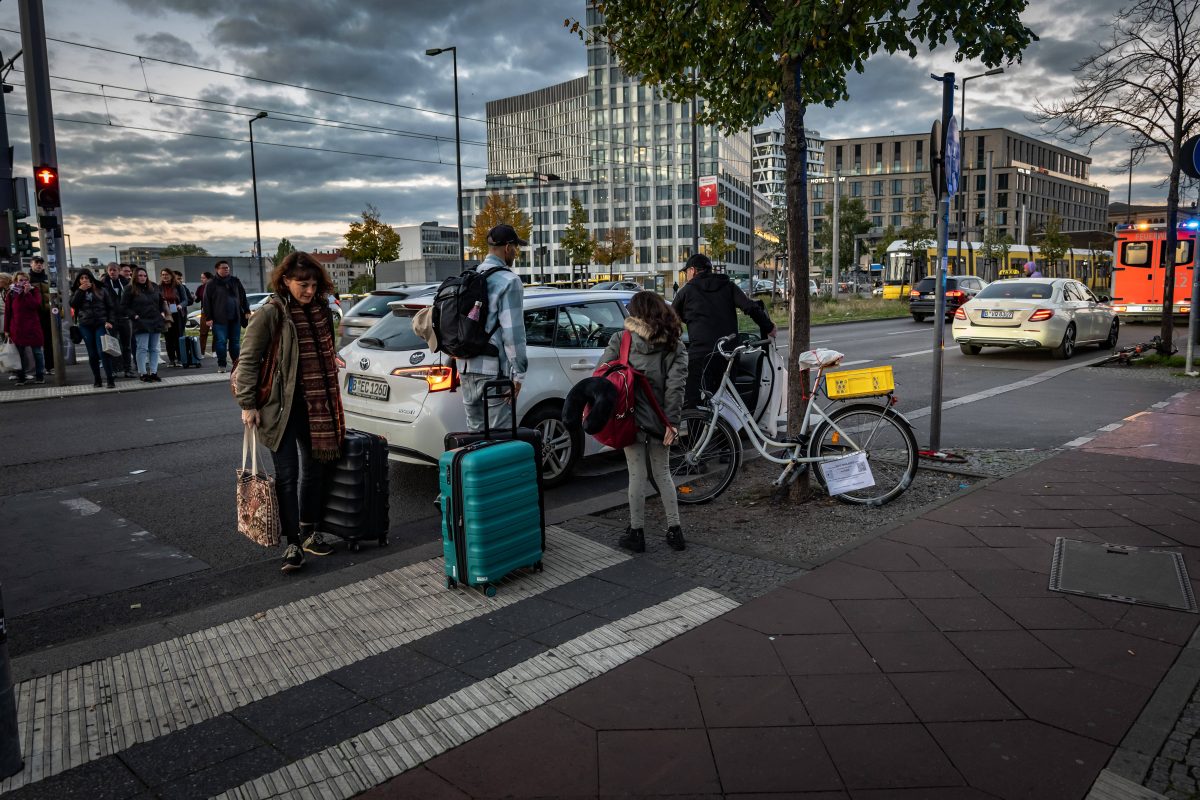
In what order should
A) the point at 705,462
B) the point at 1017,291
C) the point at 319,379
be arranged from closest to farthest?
the point at 319,379, the point at 705,462, the point at 1017,291

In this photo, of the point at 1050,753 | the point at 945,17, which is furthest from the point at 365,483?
the point at 945,17

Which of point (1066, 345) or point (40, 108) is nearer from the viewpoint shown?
point (40, 108)

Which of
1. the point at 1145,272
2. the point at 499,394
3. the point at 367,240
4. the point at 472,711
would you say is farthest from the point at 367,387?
the point at 367,240

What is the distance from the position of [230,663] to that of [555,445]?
11.5 ft

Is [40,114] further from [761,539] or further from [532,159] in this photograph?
[532,159]

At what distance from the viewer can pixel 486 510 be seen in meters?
4.23

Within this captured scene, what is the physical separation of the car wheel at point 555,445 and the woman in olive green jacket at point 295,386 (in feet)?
6.54

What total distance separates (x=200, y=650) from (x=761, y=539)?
3.22 meters

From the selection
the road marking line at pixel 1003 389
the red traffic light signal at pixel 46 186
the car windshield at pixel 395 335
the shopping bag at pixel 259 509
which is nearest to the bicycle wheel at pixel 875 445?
the car windshield at pixel 395 335

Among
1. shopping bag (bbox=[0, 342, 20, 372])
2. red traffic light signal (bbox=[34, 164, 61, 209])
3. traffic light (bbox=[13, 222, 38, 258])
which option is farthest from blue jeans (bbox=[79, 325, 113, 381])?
traffic light (bbox=[13, 222, 38, 258])

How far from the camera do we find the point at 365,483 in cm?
502

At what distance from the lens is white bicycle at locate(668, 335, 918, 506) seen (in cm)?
582

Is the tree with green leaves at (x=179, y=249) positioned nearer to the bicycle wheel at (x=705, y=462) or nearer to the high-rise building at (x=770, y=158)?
the high-rise building at (x=770, y=158)

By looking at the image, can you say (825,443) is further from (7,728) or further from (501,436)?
(7,728)
